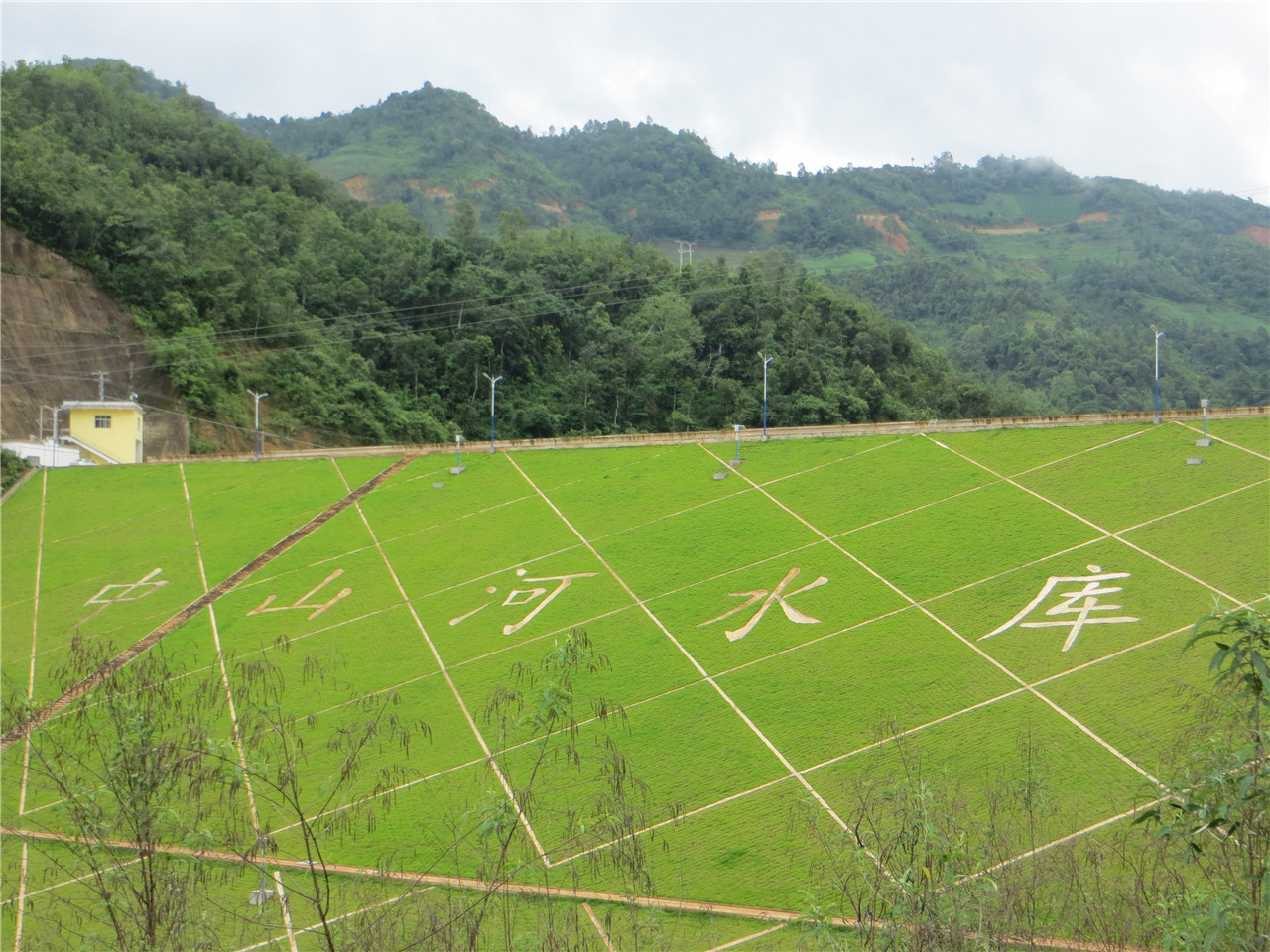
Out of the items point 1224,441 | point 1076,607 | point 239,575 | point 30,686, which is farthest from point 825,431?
point 30,686

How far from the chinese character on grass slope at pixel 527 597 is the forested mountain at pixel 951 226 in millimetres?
30349

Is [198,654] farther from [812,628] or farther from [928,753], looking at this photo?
[928,753]

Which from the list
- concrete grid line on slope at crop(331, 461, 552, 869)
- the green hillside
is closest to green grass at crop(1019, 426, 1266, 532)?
the green hillside

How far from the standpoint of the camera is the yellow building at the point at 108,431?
33.5m

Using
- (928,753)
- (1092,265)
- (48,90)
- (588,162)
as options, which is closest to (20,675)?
(928,753)

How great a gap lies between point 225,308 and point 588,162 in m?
70.1

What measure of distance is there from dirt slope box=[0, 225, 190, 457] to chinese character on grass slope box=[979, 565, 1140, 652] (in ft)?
92.7

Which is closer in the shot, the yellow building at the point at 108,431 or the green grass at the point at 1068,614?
the green grass at the point at 1068,614

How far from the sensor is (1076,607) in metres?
18.5

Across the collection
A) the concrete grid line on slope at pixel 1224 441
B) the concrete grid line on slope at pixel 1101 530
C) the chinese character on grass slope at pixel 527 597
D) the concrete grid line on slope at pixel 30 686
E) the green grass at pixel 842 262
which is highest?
the green grass at pixel 842 262

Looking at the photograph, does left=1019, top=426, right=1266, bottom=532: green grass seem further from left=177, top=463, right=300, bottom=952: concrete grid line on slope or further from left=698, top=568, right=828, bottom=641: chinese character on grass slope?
left=177, top=463, right=300, bottom=952: concrete grid line on slope

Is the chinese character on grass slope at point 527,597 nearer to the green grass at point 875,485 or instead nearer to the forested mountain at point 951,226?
the green grass at point 875,485

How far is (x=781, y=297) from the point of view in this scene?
45719 mm

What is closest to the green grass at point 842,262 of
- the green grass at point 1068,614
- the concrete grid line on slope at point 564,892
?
the green grass at point 1068,614
